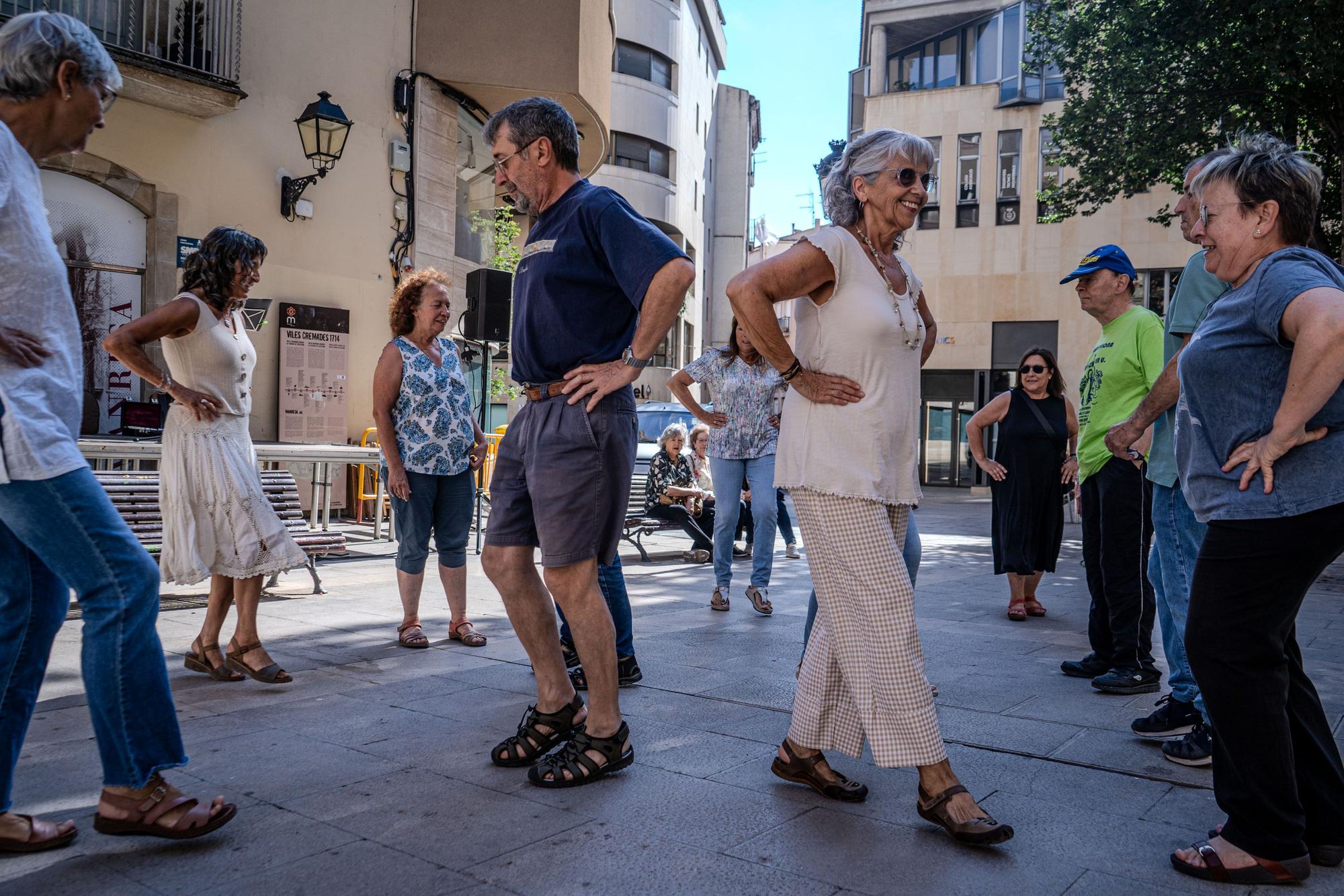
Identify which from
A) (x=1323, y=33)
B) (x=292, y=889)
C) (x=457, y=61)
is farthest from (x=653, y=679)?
(x=1323, y=33)

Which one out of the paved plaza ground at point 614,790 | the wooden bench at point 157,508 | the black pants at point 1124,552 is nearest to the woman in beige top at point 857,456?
the paved plaza ground at point 614,790

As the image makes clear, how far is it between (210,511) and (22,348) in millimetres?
2268

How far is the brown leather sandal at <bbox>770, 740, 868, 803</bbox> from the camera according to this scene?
3.40m

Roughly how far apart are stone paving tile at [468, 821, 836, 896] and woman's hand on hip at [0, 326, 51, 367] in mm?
1653

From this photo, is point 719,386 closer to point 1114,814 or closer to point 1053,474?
point 1053,474

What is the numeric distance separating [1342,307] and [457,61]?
560 inches

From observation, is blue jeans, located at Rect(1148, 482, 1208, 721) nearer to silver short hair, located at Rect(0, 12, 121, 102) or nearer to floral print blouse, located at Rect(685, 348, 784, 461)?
floral print blouse, located at Rect(685, 348, 784, 461)

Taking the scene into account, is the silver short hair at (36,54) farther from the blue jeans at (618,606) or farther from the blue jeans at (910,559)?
the blue jeans at (910,559)

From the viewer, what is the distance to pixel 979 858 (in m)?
2.92

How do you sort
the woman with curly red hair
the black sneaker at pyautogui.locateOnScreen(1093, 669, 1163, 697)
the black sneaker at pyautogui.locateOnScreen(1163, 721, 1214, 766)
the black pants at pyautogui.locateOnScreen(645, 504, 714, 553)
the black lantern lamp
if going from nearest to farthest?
the black sneaker at pyautogui.locateOnScreen(1163, 721, 1214, 766) < the black sneaker at pyautogui.locateOnScreen(1093, 669, 1163, 697) < the woman with curly red hair < the black pants at pyautogui.locateOnScreen(645, 504, 714, 553) < the black lantern lamp

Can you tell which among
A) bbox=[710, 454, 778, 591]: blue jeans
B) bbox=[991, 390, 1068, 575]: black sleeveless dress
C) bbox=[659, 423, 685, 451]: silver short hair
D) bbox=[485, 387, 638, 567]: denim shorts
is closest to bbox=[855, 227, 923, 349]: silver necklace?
bbox=[485, 387, 638, 567]: denim shorts

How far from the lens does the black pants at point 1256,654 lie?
2.78 meters

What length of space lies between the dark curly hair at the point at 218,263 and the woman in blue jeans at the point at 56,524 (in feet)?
6.03

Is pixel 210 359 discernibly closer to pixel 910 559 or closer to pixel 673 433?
pixel 910 559
